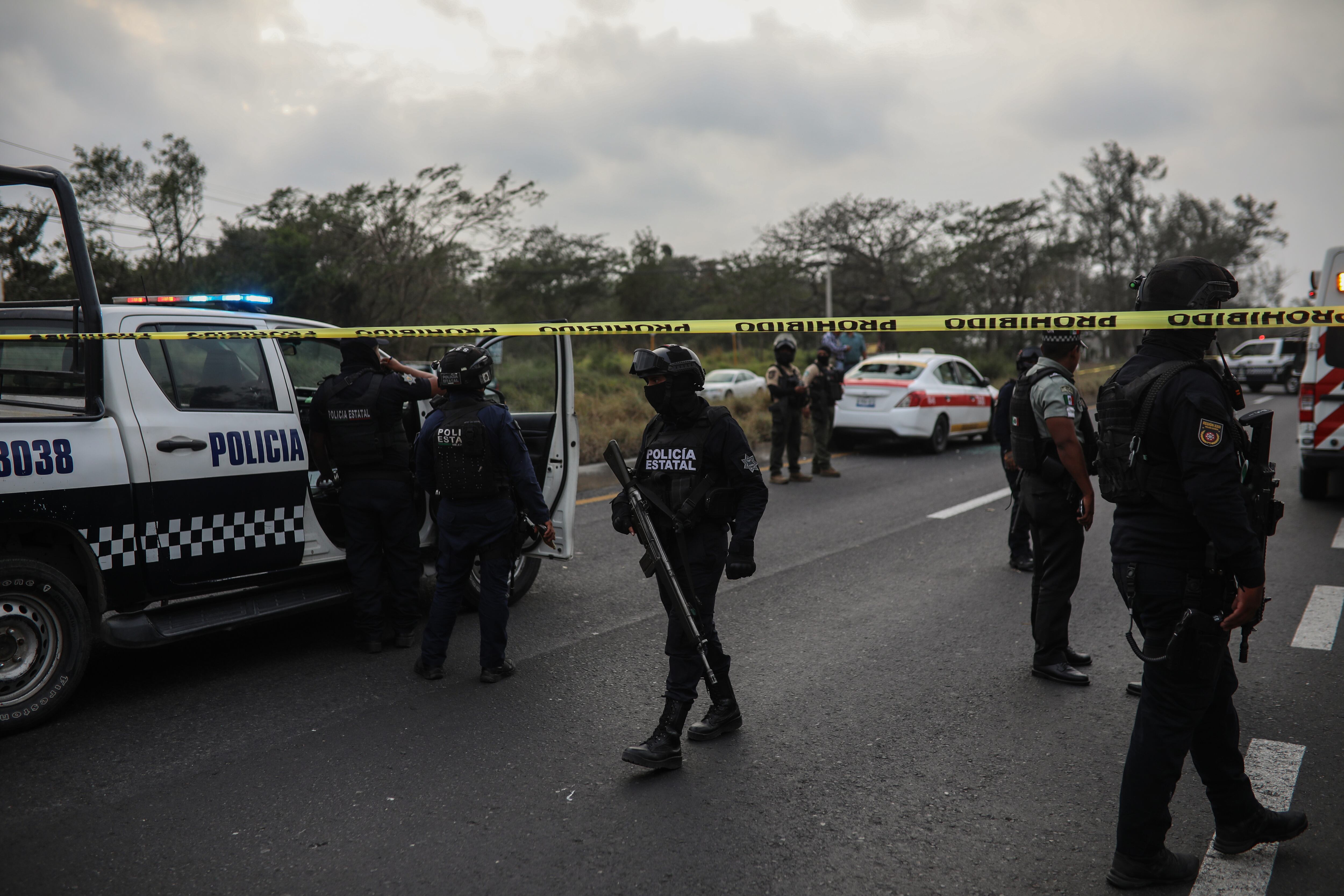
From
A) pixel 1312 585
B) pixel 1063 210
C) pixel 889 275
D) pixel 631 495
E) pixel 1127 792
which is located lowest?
pixel 1312 585

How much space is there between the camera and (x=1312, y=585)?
6.41 m

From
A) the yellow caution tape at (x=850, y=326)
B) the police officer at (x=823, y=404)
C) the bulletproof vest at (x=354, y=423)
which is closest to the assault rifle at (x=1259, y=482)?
the yellow caution tape at (x=850, y=326)

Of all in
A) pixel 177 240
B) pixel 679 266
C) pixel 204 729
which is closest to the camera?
pixel 204 729

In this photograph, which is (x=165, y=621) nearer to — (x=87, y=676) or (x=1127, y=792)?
(x=87, y=676)

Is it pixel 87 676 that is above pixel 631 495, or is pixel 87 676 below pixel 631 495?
below

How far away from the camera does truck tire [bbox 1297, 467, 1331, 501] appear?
32.1ft

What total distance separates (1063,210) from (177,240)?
41581 mm

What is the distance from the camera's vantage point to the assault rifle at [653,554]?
3.77m

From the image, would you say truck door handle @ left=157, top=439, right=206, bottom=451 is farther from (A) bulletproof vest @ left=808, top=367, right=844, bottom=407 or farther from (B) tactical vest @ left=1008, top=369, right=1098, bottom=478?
(A) bulletproof vest @ left=808, top=367, right=844, bottom=407

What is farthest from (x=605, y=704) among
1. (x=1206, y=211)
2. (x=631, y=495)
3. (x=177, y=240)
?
(x=1206, y=211)

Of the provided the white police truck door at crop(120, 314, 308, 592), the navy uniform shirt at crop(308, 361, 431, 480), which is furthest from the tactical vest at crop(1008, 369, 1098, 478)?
the white police truck door at crop(120, 314, 308, 592)

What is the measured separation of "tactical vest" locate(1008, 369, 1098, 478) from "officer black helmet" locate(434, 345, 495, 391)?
2694 millimetres

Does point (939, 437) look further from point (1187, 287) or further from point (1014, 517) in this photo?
point (1187, 287)

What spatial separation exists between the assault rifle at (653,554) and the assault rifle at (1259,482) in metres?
1.89
